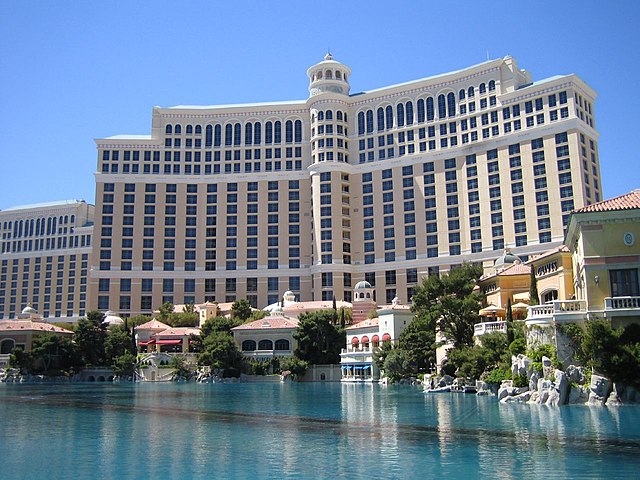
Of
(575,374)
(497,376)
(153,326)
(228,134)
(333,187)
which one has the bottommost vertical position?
(497,376)

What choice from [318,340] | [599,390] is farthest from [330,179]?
[599,390]

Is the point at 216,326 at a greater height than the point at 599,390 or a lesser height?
greater

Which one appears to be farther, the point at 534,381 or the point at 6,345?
the point at 6,345

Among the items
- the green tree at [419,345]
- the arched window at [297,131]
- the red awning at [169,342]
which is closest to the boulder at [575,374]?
the green tree at [419,345]

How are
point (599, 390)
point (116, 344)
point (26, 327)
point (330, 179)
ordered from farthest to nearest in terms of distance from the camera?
point (330, 179), point (26, 327), point (116, 344), point (599, 390)

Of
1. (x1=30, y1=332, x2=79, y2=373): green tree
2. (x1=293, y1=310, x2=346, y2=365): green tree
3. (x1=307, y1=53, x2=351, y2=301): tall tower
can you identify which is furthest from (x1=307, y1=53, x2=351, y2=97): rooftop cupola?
(x1=30, y1=332, x2=79, y2=373): green tree

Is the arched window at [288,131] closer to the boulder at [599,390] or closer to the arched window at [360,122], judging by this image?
the arched window at [360,122]

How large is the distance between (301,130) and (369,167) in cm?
1598

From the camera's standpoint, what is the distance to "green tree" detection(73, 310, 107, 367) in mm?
94500

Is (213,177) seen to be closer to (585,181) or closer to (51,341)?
(51,341)

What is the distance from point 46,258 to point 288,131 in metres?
80.8

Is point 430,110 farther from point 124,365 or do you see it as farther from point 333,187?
point 124,365

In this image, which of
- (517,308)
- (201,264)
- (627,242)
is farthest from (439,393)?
(201,264)

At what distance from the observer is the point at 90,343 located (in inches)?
3720
